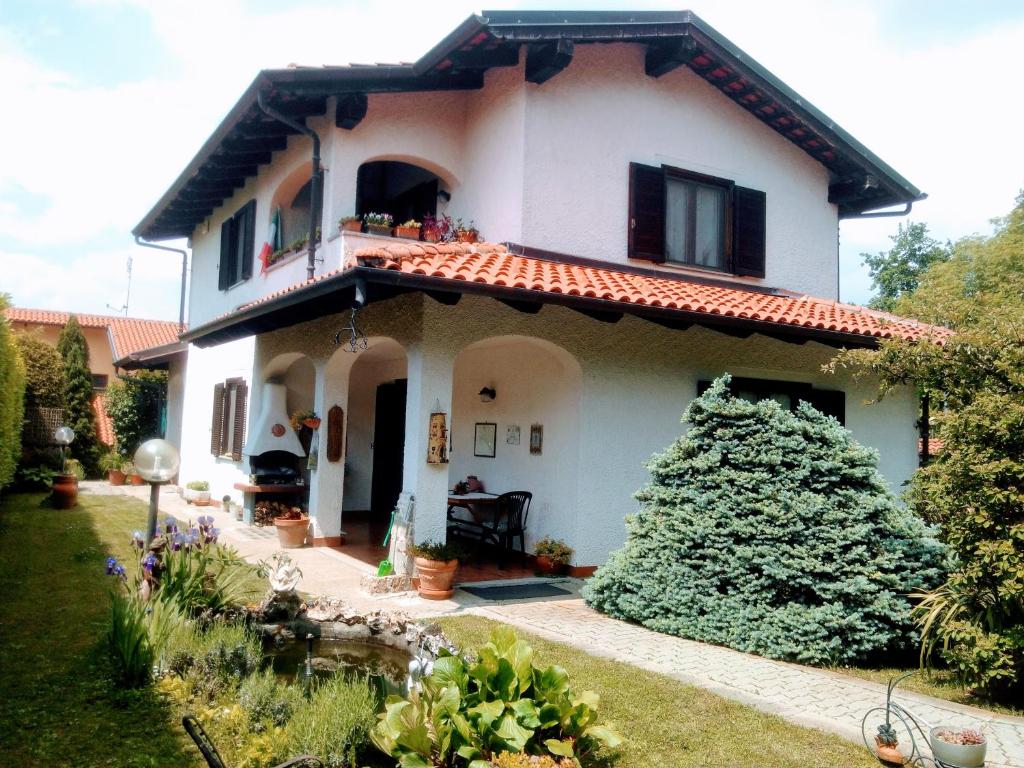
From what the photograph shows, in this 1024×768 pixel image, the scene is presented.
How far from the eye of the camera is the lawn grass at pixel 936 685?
5.60 m

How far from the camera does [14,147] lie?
769 centimetres

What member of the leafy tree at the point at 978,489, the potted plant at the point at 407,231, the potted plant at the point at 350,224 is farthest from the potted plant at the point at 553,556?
the potted plant at the point at 350,224

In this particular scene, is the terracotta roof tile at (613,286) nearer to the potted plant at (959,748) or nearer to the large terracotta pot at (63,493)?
the potted plant at (959,748)

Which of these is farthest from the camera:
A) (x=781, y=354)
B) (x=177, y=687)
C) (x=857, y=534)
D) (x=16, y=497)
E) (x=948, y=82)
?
(x=16, y=497)

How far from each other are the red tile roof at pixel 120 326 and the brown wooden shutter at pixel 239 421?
57.4ft

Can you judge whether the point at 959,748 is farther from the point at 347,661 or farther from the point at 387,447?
the point at 387,447

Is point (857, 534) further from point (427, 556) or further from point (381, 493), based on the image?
point (381, 493)

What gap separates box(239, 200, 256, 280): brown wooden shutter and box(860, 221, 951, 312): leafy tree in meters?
32.2

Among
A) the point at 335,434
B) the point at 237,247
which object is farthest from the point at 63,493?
the point at 335,434

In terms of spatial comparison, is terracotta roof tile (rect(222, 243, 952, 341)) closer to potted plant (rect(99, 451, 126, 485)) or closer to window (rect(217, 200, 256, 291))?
window (rect(217, 200, 256, 291))

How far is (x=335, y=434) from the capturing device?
423 inches

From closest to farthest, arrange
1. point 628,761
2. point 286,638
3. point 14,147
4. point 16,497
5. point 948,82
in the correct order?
point 628,761
point 286,638
point 14,147
point 948,82
point 16,497

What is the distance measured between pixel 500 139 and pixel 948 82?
5754 mm

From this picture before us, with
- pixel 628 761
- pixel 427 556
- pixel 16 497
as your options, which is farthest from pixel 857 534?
pixel 16 497
